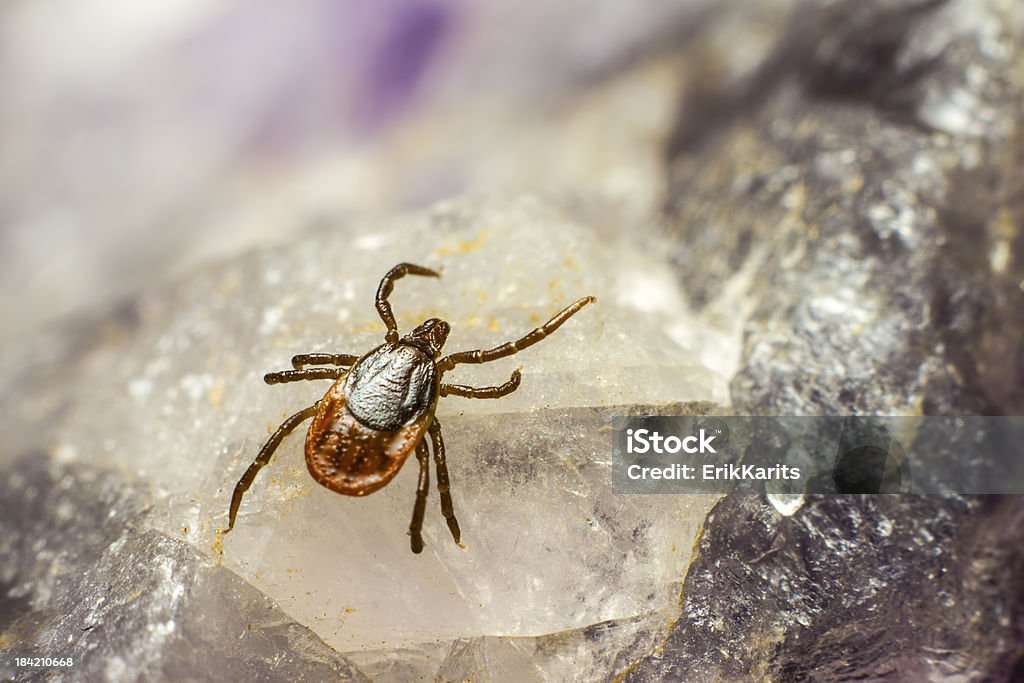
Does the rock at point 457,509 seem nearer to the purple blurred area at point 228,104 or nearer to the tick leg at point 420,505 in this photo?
the tick leg at point 420,505

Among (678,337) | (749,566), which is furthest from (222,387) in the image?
(749,566)

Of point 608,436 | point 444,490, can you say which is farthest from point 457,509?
Result: point 608,436

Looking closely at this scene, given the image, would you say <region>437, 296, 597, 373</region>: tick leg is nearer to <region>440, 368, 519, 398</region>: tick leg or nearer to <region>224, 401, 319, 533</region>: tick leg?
<region>440, 368, 519, 398</region>: tick leg

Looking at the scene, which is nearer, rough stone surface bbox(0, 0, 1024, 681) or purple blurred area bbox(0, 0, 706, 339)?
rough stone surface bbox(0, 0, 1024, 681)

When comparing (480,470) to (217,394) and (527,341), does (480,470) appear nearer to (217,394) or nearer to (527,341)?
(527,341)

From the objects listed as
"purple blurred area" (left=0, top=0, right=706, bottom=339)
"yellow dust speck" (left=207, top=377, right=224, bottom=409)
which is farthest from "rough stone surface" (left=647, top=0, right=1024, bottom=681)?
"purple blurred area" (left=0, top=0, right=706, bottom=339)

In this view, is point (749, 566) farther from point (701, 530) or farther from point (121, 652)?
point (121, 652)

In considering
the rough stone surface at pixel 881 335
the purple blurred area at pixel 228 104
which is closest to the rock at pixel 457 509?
the rough stone surface at pixel 881 335
